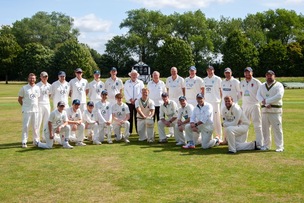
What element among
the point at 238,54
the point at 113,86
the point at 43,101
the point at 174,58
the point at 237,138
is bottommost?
the point at 237,138

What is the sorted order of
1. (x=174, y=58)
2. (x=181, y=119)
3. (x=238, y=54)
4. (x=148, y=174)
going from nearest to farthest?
(x=148, y=174), (x=181, y=119), (x=238, y=54), (x=174, y=58)

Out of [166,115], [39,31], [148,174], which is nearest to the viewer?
[148,174]

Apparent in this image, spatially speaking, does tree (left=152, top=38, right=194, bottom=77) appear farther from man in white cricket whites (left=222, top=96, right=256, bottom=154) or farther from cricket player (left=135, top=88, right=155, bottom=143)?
man in white cricket whites (left=222, top=96, right=256, bottom=154)

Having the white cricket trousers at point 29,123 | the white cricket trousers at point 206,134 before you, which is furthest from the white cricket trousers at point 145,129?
the white cricket trousers at point 29,123

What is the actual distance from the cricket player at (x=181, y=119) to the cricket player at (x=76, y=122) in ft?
8.34

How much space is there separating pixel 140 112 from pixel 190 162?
11.1 ft

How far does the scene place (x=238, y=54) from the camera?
61781mm

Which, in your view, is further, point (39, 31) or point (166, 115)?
point (39, 31)

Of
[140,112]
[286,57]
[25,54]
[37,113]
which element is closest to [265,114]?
[140,112]

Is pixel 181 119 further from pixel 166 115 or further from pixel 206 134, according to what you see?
pixel 206 134

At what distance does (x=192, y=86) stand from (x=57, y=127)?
3.99m

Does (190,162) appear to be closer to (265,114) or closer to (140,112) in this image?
(265,114)

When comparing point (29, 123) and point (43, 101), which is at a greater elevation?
point (43, 101)

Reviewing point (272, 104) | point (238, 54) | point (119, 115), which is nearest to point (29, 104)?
point (119, 115)
